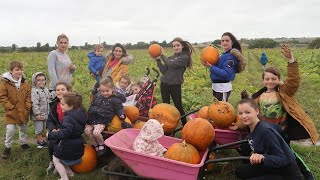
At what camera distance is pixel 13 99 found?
537 centimetres

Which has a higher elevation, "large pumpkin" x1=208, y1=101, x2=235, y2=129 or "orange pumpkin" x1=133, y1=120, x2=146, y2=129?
"large pumpkin" x1=208, y1=101, x2=235, y2=129

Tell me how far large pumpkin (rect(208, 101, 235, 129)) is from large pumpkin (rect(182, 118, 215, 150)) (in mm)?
431

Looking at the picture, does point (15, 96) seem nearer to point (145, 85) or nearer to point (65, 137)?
point (65, 137)

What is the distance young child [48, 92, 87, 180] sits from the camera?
171 inches

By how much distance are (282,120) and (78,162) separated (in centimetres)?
290

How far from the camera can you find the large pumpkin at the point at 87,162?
472cm

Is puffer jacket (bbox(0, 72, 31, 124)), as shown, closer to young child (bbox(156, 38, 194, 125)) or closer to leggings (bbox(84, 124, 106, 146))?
leggings (bbox(84, 124, 106, 146))

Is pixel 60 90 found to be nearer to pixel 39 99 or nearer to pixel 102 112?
pixel 102 112

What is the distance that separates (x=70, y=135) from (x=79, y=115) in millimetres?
289

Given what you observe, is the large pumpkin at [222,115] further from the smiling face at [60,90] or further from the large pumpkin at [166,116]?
the smiling face at [60,90]

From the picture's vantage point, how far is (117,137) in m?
4.22

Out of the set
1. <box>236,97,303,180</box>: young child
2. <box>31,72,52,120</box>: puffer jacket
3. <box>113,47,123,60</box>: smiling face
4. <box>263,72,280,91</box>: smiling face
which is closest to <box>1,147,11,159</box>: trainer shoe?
<box>31,72,52,120</box>: puffer jacket

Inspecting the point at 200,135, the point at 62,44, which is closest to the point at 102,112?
the point at 200,135

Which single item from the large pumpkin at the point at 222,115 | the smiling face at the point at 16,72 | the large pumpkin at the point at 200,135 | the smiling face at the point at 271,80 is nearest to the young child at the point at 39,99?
the smiling face at the point at 16,72
